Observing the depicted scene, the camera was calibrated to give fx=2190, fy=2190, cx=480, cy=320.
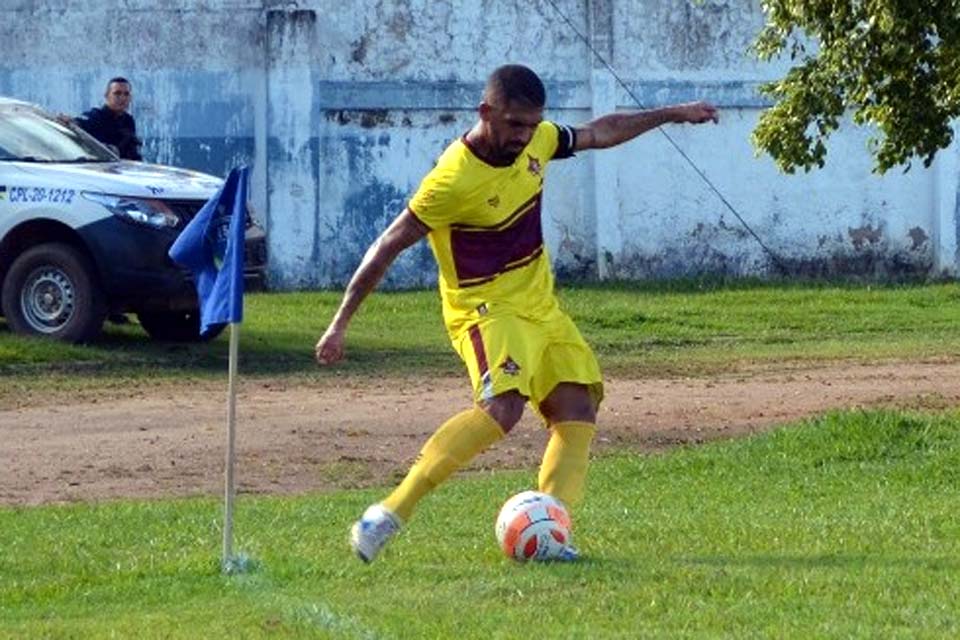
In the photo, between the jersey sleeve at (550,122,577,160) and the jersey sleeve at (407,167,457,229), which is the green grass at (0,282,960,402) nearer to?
the jersey sleeve at (550,122,577,160)

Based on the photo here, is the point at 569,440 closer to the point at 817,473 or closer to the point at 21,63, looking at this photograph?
the point at 817,473

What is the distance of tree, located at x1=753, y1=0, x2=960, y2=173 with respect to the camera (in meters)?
12.5

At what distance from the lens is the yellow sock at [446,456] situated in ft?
27.4

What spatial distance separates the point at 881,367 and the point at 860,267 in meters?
6.77

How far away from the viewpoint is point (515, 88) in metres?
8.27

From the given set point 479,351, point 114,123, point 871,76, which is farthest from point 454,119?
point 479,351

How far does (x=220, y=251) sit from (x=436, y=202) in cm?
86

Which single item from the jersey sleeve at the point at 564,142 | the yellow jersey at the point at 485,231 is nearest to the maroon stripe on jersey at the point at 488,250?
the yellow jersey at the point at 485,231

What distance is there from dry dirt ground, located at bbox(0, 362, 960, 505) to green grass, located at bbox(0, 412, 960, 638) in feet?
3.14

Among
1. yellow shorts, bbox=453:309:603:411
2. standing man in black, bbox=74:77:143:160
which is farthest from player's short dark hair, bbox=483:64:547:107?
standing man in black, bbox=74:77:143:160

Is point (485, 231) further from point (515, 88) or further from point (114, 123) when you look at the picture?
point (114, 123)

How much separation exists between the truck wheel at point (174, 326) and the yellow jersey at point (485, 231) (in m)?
9.73

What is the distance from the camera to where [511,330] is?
8.44 metres

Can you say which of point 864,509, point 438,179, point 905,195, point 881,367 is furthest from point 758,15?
point 438,179
